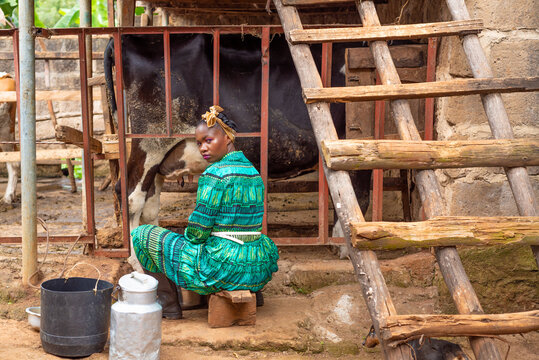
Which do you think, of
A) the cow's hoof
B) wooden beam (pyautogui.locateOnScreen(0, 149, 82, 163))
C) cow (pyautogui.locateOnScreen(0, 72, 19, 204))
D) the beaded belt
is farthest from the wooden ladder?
cow (pyautogui.locateOnScreen(0, 72, 19, 204))

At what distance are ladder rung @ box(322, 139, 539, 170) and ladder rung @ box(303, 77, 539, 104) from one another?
31cm

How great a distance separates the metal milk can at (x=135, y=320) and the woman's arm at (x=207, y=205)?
0.50 m

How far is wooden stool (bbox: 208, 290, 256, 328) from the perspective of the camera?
150 inches

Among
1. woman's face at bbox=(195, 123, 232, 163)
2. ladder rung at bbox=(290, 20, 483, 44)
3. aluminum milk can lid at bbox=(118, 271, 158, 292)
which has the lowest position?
aluminum milk can lid at bbox=(118, 271, 158, 292)

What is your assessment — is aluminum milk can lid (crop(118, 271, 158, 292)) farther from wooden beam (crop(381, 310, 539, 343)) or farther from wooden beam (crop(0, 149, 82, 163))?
wooden beam (crop(0, 149, 82, 163))

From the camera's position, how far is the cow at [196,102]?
4941 millimetres

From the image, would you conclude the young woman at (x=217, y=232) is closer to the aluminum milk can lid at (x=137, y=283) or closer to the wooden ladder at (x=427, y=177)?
the aluminum milk can lid at (x=137, y=283)

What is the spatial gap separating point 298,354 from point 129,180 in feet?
7.45

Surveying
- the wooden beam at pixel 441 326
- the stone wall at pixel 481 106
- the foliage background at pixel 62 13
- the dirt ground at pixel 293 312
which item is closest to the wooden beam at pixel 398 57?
the stone wall at pixel 481 106

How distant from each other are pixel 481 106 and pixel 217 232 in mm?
1846

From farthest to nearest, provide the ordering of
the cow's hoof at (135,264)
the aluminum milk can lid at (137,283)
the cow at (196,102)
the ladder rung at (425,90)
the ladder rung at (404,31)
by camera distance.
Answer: the cow at (196,102) → the cow's hoof at (135,264) → the ladder rung at (404,31) → the aluminum milk can lid at (137,283) → the ladder rung at (425,90)

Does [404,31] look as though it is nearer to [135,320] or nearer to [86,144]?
[135,320]

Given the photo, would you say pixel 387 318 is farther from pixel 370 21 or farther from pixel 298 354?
pixel 370 21

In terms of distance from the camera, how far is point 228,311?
3838mm
